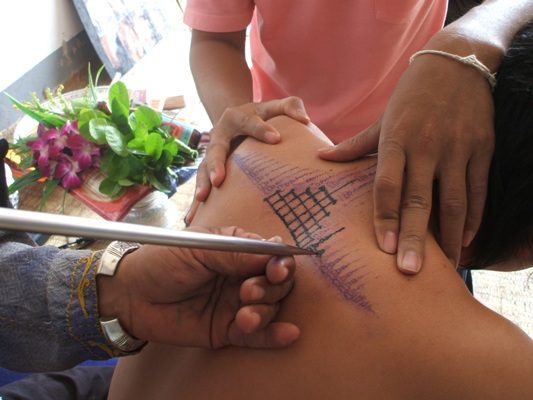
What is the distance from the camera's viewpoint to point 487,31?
2.18ft

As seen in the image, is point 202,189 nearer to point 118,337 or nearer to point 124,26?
point 118,337

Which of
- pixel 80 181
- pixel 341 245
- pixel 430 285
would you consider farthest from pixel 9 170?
pixel 430 285

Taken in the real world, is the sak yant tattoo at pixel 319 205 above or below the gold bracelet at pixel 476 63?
below

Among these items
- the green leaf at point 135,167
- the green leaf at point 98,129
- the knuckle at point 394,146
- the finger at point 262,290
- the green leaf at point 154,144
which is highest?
the knuckle at point 394,146

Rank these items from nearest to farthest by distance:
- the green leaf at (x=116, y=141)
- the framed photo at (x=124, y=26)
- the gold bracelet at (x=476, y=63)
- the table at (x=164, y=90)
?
the gold bracelet at (x=476, y=63), the green leaf at (x=116, y=141), the table at (x=164, y=90), the framed photo at (x=124, y=26)

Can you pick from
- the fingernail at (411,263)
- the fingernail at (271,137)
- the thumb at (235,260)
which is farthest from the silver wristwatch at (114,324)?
the fingernail at (411,263)

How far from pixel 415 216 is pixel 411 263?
63 millimetres

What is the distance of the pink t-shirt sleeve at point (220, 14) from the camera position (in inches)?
36.1

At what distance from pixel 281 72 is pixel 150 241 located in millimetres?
704

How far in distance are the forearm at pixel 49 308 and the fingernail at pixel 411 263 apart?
41 cm

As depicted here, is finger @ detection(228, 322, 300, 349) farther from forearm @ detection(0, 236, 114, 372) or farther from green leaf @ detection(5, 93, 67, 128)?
green leaf @ detection(5, 93, 67, 128)

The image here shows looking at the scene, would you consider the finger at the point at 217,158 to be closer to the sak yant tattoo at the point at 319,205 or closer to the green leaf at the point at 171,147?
the sak yant tattoo at the point at 319,205

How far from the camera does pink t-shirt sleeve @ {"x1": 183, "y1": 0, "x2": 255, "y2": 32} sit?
0.92 meters

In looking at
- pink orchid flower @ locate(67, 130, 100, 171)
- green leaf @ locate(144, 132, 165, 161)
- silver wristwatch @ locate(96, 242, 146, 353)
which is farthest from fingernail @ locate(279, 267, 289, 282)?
pink orchid flower @ locate(67, 130, 100, 171)
